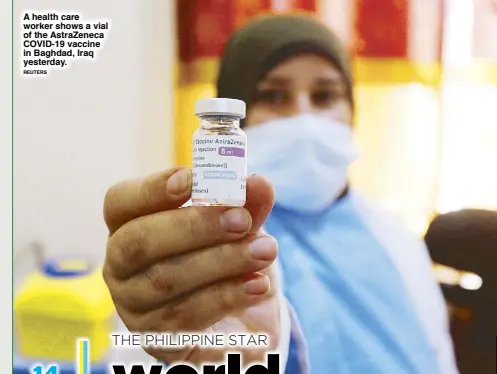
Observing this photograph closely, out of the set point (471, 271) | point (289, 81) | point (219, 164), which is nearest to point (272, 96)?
point (289, 81)

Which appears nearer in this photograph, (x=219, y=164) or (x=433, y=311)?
(x=219, y=164)

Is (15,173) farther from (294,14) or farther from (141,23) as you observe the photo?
(294,14)

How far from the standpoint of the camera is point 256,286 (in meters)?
0.62

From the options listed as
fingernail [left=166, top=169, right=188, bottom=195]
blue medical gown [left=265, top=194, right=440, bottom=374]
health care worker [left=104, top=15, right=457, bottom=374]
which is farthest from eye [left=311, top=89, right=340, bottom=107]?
fingernail [left=166, top=169, right=188, bottom=195]

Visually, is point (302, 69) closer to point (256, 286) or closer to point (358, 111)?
point (358, 111)

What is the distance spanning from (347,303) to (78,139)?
1.58 ft

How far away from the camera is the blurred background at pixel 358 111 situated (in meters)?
0.75

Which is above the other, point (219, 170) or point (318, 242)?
point (219, 170)

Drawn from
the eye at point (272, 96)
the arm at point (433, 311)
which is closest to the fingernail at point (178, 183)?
the eye at point (272, 96)

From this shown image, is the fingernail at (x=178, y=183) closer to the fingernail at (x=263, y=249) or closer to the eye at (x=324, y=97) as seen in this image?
the fingernail at (x=263, y=249)

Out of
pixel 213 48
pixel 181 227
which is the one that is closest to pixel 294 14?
pixel 213 48

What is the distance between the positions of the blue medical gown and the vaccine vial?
0.20 m

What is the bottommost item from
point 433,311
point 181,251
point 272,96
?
point 433,311

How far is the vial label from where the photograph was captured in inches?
21.4
